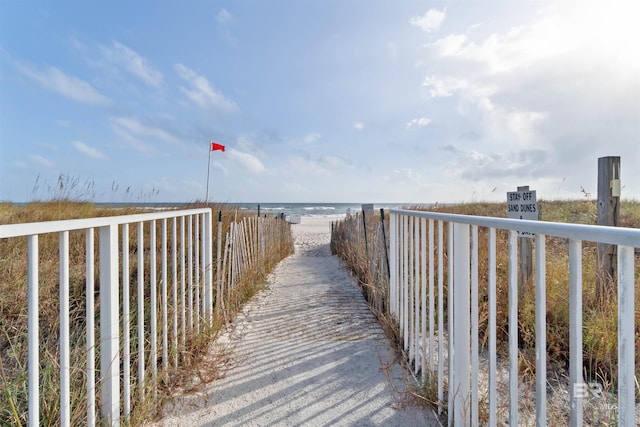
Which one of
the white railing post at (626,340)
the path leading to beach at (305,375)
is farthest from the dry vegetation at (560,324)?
the white railing post at (626,340)

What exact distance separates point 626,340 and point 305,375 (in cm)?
212

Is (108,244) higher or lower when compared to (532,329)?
higher

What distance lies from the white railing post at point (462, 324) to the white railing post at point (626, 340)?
32.5 inches

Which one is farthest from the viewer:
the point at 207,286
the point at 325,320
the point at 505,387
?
the point at 325,320

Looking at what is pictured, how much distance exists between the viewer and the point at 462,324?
165cm

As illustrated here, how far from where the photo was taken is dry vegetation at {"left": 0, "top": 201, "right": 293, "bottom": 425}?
1.62m

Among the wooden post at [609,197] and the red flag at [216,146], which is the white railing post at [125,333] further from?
the red flag at [216,146]

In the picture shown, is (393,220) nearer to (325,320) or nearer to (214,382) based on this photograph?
(325,320)

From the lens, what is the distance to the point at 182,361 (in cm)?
247

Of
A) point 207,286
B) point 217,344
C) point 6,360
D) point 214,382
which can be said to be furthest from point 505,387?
point 6,360

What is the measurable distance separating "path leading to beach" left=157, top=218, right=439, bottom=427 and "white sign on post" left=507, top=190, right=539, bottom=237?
70.4 inches

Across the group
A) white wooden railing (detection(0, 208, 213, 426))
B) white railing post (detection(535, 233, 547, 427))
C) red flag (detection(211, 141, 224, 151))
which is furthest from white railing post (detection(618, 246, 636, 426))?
red flag (detection(211, 141, 224, 151))

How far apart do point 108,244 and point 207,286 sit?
1645 mm

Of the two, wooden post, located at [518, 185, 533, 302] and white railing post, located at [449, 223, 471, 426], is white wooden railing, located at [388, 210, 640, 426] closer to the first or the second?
white railing post, located at [449, 223, 471, 426]
